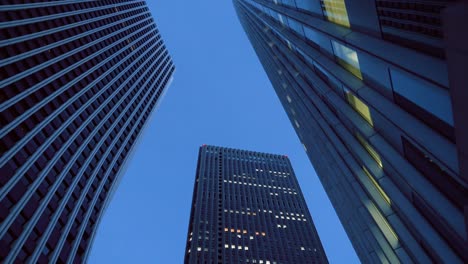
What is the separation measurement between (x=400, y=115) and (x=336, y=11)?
8.36 metres

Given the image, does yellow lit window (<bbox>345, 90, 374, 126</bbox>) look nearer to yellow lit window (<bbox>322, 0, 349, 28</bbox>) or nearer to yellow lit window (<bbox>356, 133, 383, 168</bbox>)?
yellow lit window (<bbox>356, 133, 383, 168</bbox>)

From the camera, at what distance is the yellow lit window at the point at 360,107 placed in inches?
797

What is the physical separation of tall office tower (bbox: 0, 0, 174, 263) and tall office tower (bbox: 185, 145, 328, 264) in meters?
53.3

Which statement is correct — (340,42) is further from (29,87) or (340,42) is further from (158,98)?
(158,98)

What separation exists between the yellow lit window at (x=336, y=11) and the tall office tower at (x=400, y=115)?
0.24ft

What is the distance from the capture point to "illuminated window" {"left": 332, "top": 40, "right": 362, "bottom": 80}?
64.9ft

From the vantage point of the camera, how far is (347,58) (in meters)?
21.2

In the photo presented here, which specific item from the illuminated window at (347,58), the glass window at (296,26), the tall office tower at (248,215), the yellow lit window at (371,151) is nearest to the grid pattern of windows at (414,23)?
the illuminated window at (347,58)

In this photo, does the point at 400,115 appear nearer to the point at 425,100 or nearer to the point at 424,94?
the point at 425,100

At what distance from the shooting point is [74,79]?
216ft

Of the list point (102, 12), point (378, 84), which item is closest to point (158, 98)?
point (102, 12)

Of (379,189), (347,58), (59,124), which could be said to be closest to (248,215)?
(59,124)

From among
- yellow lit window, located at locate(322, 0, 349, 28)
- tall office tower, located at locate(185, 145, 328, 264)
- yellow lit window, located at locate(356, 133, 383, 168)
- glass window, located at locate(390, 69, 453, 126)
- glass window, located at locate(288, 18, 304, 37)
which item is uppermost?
yellow lit window, located at locate(322, 0, 349, 28)

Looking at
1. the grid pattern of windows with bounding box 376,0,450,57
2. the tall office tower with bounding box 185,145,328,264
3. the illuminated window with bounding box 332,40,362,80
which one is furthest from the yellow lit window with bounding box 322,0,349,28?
the tall office tower with bounding box 185,145,328,264
